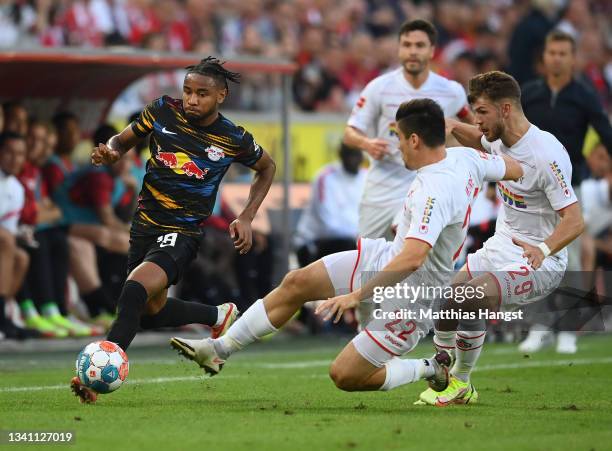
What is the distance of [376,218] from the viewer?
1127cm

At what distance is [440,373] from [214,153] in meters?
2.20

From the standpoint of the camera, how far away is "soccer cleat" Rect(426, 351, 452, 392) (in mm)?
8227

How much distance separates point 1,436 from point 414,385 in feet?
12.8

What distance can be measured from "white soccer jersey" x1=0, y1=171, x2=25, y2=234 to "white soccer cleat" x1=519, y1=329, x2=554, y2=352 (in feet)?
17.0

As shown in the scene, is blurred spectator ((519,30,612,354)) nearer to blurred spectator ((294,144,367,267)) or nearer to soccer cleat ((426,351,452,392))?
blurred spectator ((294,144,367,267))

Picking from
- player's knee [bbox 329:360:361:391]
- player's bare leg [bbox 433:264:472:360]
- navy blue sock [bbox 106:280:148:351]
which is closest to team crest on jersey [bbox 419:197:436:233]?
player's knee [bbox 329:360:361:391]

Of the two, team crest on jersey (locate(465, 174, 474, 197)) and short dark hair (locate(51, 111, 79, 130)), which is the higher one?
team crest on jersey (locate(465, 174, 474, 197))

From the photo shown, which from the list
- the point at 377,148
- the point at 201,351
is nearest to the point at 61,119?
the point at 377,148

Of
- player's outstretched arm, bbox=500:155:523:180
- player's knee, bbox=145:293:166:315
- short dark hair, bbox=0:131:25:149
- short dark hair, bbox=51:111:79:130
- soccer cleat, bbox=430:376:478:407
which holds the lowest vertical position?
soccer cleat, bbox=430:376:478:407

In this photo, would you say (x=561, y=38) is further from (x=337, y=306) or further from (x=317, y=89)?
(x=317, y=89)

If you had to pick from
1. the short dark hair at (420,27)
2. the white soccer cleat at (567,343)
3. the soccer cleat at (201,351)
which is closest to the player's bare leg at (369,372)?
the soccer cleat at (201,351)

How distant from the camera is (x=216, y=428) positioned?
7.11m

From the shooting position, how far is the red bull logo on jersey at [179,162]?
29.3 feet

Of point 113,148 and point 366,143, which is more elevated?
point 113,148
